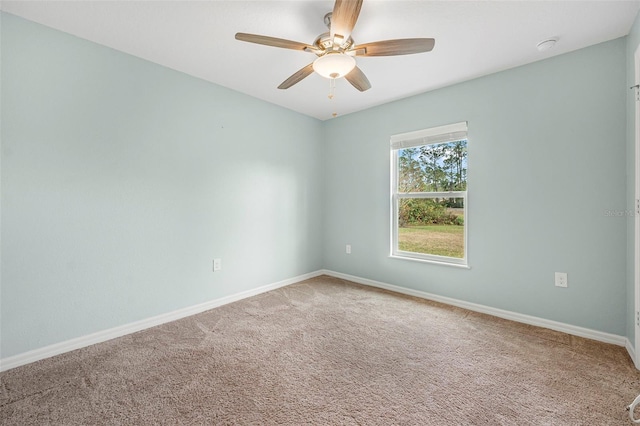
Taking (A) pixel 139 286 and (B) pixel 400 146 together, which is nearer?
(A) pixel 139 286

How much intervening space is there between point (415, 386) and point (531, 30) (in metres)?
2.61

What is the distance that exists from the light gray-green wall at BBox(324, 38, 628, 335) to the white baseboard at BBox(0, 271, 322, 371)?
2.15 metres

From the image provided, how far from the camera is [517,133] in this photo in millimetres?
2564

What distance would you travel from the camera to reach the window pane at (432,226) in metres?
3.08

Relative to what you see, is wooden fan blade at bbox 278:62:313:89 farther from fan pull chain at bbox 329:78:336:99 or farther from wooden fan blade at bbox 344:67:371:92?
fan pull chain at bbox 329:78:336:99

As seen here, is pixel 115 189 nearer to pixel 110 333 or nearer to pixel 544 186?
pixel 110 333

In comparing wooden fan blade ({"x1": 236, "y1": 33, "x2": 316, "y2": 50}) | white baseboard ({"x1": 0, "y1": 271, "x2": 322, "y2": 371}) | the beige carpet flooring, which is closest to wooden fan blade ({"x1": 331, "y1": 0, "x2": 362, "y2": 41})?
wooden fan blade ({"x1": 236, "y1": 33, "x2": 316, "y2": 50})

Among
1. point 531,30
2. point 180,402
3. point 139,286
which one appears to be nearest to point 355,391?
point 180,402

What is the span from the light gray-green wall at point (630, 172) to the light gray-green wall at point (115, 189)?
325 cm

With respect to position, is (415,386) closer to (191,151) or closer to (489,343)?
(489,343)

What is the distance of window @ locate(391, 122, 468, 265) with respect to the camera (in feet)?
9.94

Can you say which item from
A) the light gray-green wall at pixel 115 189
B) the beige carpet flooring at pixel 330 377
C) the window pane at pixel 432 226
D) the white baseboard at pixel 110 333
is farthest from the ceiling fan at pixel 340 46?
the white baseboard at pixel 110 333

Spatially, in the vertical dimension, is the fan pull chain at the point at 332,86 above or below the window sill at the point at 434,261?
above

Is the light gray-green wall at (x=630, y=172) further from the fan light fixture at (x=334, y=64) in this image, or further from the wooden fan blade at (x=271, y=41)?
the wooden fan blade at (x=271, y=41)
